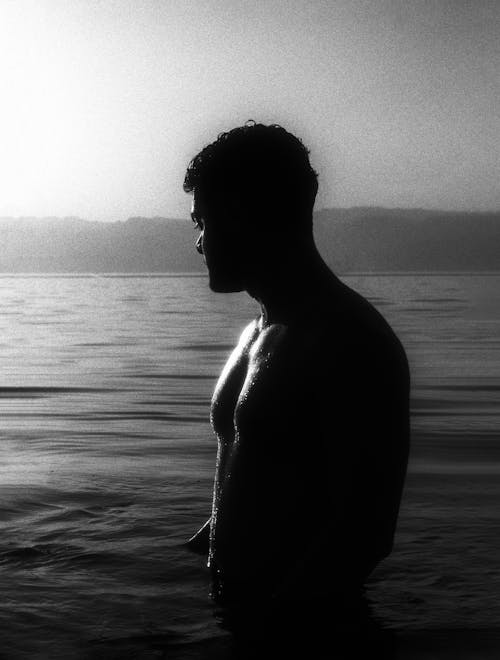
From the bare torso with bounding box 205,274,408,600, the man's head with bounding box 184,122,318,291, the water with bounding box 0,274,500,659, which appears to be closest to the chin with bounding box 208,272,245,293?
the man's head with bounding box 184,122,318,291

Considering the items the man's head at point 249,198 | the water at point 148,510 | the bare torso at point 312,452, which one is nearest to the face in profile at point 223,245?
the man's head at point 249,198

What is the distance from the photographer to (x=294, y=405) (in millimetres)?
3283

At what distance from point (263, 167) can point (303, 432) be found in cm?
89

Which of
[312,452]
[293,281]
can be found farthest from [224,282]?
[312,452]

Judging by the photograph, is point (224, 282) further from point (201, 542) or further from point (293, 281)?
point (201, 542)

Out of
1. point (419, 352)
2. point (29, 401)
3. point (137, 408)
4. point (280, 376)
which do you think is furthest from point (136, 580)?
point (419, 352)

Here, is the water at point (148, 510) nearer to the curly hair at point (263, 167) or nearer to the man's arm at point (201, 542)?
the man's arm at point (201, 542)

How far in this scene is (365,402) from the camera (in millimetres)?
3051

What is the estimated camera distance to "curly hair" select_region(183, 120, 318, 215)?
3322 millimetres

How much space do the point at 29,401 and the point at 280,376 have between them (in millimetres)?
9726

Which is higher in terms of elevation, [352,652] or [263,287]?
[263,287]

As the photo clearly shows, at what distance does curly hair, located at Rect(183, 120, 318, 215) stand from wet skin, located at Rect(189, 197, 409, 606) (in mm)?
148

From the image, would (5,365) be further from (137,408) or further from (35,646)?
(35,646)

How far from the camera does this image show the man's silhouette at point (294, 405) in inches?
121
